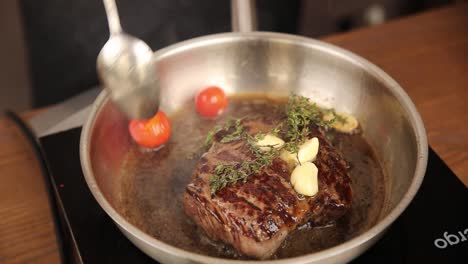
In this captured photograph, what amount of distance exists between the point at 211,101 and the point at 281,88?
252 mm

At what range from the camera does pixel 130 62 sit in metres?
1.16

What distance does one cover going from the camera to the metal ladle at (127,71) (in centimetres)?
114

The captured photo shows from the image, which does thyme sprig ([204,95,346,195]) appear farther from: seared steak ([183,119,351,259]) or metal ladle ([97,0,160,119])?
metal ladle ([97,0,160,119])

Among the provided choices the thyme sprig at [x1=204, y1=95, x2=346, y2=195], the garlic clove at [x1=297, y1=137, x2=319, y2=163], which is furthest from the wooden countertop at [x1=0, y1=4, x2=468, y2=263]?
the garlic clove at [x1=297, y1=137, x2=319, y2=163]

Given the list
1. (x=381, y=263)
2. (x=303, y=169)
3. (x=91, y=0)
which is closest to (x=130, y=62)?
(x=303, y=169)

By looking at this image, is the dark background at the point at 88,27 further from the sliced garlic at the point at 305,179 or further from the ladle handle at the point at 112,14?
the sliced garlic at the point at 305,179

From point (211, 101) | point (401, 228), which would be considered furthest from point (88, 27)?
point (401, 228)

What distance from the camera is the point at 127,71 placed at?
1.16 m

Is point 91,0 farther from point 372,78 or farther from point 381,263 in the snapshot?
point 381,263

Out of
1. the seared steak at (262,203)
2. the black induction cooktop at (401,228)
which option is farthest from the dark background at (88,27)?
the seared steak at (262,203)

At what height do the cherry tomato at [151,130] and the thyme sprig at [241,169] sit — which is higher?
the thyme sprig at [241,169]

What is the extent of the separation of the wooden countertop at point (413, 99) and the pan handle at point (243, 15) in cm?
45

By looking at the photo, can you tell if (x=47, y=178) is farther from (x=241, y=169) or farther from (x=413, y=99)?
(x=413, y=99)

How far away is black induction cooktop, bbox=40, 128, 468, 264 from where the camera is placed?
3.63ft
